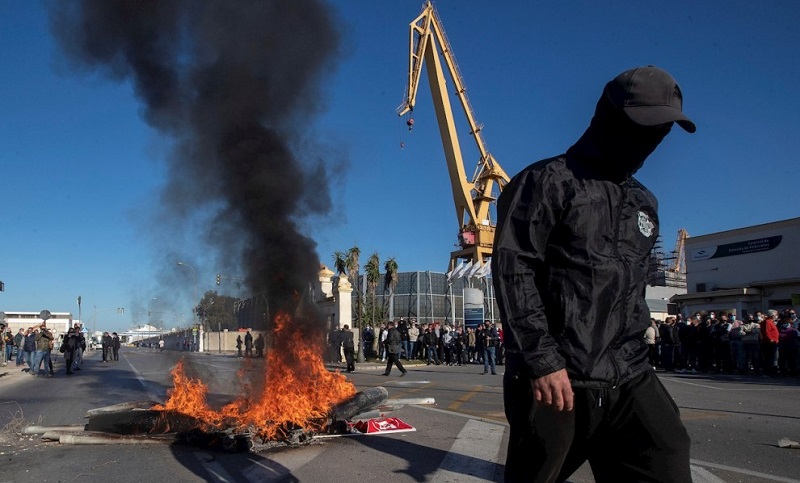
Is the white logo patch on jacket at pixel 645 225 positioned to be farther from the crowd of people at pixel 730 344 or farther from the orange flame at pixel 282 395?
the crowd of people at pixel 730 344

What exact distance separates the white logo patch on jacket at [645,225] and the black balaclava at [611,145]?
168 mm

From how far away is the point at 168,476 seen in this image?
500 cm

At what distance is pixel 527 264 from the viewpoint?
2.08 metres

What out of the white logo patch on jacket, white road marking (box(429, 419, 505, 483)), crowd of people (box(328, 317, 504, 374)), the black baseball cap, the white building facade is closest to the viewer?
the black baseball cap

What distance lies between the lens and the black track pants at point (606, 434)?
2.04m

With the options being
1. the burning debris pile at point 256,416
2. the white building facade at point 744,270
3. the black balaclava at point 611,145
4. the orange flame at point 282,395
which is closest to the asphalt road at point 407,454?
the burning debris pile at point 256,416

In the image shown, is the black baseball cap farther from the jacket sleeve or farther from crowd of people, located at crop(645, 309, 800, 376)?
crowd of people, located at crop(645, 309, 800, 376)

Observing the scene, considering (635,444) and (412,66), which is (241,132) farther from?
(412,66)

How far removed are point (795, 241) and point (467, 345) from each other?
15.9 m

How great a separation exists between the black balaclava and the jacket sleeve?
187 mm

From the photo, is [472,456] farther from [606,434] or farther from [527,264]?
[527,264]

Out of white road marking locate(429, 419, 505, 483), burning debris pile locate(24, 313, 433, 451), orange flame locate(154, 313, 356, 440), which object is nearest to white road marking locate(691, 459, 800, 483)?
white road marking locate(429, 419, 505, 483)

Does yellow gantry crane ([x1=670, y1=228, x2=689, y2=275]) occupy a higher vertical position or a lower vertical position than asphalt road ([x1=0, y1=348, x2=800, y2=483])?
higher

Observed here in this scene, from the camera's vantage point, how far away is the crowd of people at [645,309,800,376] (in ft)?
46.3
